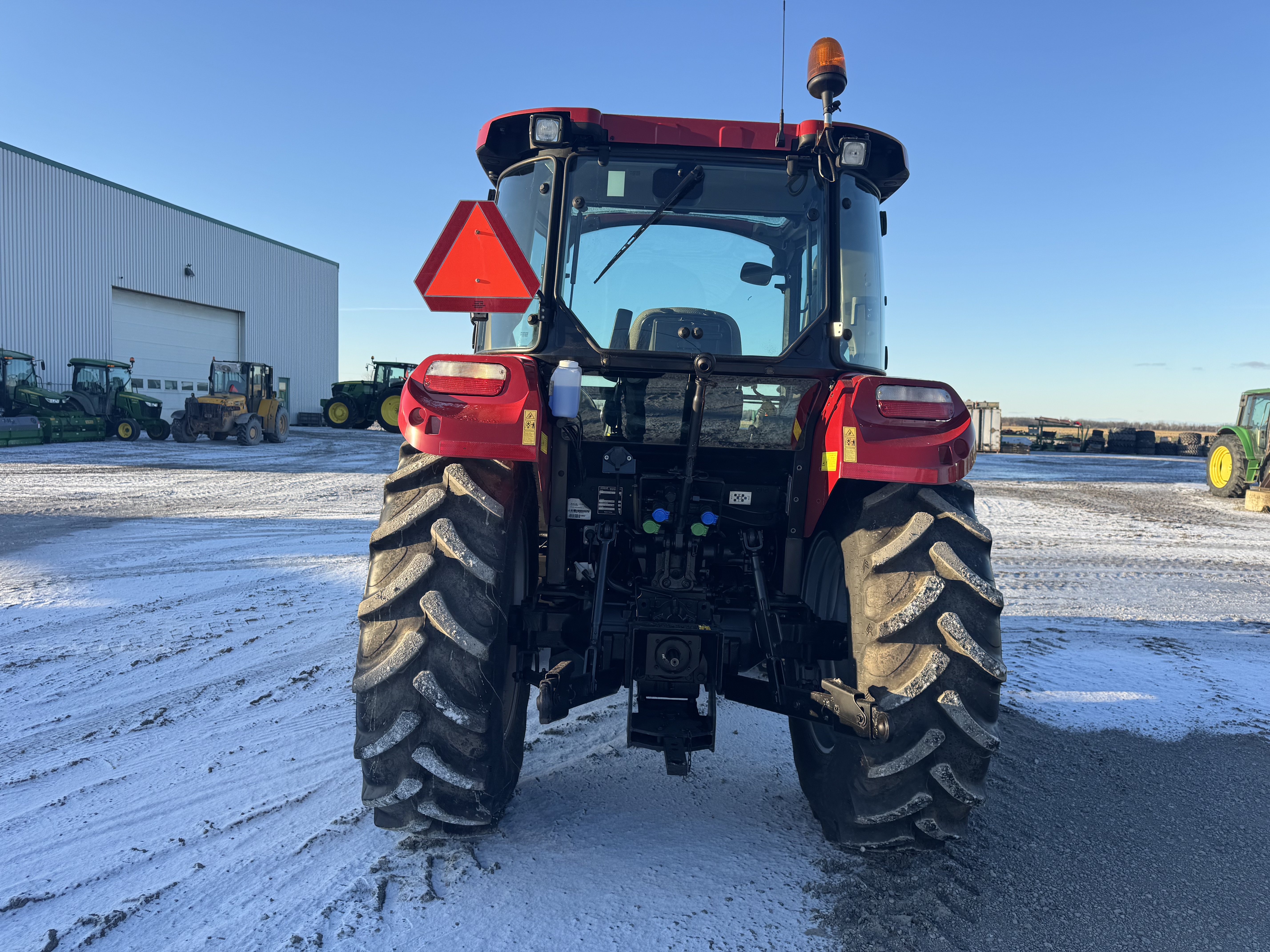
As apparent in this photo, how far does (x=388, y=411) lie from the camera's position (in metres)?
28.9

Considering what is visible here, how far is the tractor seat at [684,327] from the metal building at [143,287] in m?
27.3

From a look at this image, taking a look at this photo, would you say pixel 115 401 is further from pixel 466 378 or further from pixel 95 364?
pixel 466 378

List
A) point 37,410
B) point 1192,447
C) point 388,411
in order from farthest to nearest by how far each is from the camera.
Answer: point 1192,447, point 388,411, point 37,410

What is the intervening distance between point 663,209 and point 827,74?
2.40ft

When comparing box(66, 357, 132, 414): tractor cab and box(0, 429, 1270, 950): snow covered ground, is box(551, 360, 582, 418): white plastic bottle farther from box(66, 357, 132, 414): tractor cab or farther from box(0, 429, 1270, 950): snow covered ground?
box(66, 357, 132, 414): tractor cab

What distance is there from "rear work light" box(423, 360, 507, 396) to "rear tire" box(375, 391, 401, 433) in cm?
2606

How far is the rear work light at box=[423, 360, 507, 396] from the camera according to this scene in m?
2.52

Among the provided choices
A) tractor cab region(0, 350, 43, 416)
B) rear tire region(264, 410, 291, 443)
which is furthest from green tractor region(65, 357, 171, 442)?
rear tire region(264, 410, 291, 443)

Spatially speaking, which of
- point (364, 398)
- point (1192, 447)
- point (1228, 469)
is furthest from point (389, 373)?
point (1192, 447)

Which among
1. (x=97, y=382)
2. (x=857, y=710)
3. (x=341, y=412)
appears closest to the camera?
(x=857, y=710)

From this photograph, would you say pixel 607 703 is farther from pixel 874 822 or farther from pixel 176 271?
pixel 176 271

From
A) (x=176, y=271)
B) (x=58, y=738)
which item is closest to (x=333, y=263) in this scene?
(x=176, y=271)

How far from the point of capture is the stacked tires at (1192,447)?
113ft

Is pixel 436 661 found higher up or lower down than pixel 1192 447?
lower down
